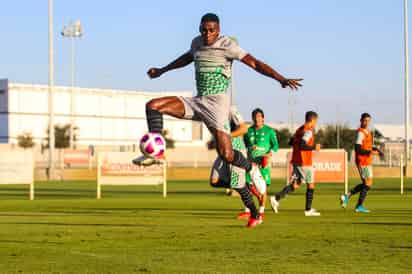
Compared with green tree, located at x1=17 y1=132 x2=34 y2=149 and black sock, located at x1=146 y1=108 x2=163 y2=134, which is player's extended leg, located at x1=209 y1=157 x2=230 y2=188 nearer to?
black sock, located at x1=146 y1=108 x2=163 y2=134

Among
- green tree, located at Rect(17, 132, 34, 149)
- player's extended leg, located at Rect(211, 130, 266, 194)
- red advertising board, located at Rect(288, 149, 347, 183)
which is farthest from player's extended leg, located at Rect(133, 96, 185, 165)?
green tree, located at Rect(17, 132, 34, 149)

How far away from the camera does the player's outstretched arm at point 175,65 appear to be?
13.8 metres

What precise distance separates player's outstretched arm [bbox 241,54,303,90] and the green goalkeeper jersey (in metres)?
5.77

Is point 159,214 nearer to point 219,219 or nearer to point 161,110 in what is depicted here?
point 219,219

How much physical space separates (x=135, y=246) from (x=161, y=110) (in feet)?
7.65

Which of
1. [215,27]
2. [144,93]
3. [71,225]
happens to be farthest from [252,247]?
[144,93]

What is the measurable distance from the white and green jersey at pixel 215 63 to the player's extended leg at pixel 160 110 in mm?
438

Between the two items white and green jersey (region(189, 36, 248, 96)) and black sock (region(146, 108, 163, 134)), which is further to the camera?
white and green jersey (region(189, 36, 248, 96))

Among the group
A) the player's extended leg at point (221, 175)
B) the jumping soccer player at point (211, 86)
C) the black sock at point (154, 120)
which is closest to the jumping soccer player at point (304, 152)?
the player's extended leg at point (221, 175)

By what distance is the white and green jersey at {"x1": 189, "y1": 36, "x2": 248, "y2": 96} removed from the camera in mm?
13516

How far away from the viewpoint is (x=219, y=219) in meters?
17.4

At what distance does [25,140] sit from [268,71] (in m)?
96.5

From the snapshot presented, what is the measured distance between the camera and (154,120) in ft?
43.3

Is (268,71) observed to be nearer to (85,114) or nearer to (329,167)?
(329,167)
